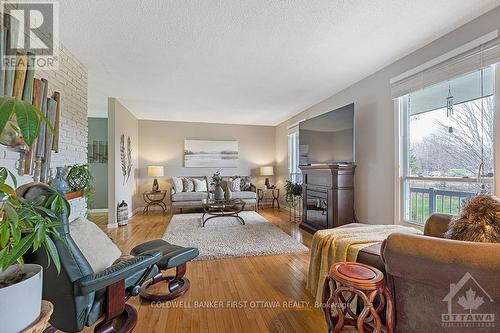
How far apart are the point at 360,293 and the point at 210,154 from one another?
232 inches

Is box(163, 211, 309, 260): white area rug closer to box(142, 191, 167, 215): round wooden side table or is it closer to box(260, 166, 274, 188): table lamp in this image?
box(142, 191, 167, 215): round wooden side table

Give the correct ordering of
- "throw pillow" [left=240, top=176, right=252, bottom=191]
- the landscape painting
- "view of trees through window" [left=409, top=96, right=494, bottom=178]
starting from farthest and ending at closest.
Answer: the landscape painting
"throw pillow" [left=240, top=176, right=252, bottom=191]
"view of trees through window" [left=409, top=96, right=494, bottom=178]

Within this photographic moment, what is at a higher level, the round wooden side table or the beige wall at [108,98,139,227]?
the beige wall at [108,98,139,227]

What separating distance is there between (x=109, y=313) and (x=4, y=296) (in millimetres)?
735

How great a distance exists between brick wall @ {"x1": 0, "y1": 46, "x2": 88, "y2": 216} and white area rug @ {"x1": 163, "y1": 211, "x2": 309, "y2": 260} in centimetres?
156

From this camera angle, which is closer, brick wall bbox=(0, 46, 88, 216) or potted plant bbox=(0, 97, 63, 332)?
potted plant bbox=(0, 97, 63, 332)

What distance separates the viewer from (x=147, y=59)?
280cm

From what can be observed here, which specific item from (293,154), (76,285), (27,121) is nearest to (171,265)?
(76,285)

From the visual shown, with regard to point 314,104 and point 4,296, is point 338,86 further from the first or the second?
point 4,296

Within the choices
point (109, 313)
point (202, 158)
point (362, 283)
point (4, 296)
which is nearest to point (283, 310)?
point (362, 283)

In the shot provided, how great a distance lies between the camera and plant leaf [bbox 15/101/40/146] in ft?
2.44

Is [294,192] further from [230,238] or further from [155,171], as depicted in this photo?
[155,171]

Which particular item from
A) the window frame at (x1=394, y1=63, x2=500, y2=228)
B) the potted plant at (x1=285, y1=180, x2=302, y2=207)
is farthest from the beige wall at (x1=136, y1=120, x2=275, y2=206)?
the window frame at (x1=394, y1=63, x2=500, y2=228)

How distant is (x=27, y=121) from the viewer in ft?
2.49
